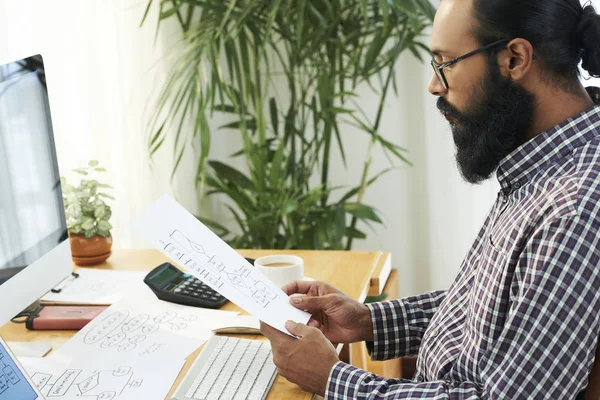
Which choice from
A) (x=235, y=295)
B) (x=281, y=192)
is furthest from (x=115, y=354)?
(x=281, y=192)

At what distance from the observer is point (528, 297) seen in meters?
0.94

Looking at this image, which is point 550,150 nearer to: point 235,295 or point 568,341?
point 568,341

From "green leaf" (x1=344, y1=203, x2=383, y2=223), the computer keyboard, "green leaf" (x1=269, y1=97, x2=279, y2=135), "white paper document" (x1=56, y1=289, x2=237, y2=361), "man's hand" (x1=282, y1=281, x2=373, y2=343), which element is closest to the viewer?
the computer keyboard

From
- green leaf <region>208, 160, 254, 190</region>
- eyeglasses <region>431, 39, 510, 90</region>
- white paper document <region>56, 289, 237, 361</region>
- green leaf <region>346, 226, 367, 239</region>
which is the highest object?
eyeglasses <region>431, 39, 510, 90</region>

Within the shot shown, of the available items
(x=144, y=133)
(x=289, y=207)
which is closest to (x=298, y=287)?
(x=289, y=207)

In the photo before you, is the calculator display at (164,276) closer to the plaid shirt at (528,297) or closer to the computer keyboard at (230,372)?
the computer keyboard at (230,372)

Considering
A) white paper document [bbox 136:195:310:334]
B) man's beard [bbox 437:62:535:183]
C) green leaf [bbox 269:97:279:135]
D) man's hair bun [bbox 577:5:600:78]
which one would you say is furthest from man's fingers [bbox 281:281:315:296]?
→ green leaf [bbox 269:97:279:135]

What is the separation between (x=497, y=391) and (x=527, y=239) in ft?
0.65

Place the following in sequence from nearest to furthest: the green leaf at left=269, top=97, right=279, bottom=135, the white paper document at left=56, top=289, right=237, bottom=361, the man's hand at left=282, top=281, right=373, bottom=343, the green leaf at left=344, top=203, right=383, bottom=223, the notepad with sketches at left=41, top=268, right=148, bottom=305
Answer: the white paper document at left=56, top=289, right=237, bottom=361
the man's hand at left=282, top=281, right=373, bottom=343
the notepad with sketches at left=41, top=268, right=148, bottom=305
the green leaf at left=344, top=203, right=383, bottom=223
the green leaf at left=269, top=97, right=279, bottom=135

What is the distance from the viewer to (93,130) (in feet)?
6.61

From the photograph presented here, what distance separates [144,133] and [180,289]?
2.95 feet

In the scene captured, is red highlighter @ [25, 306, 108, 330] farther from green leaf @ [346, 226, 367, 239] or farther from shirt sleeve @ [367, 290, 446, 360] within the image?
green leaf @ [346, 226, 367, 239]

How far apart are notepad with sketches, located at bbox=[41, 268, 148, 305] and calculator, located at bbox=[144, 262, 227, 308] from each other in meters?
0.05

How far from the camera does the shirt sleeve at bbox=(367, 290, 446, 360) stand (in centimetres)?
136
